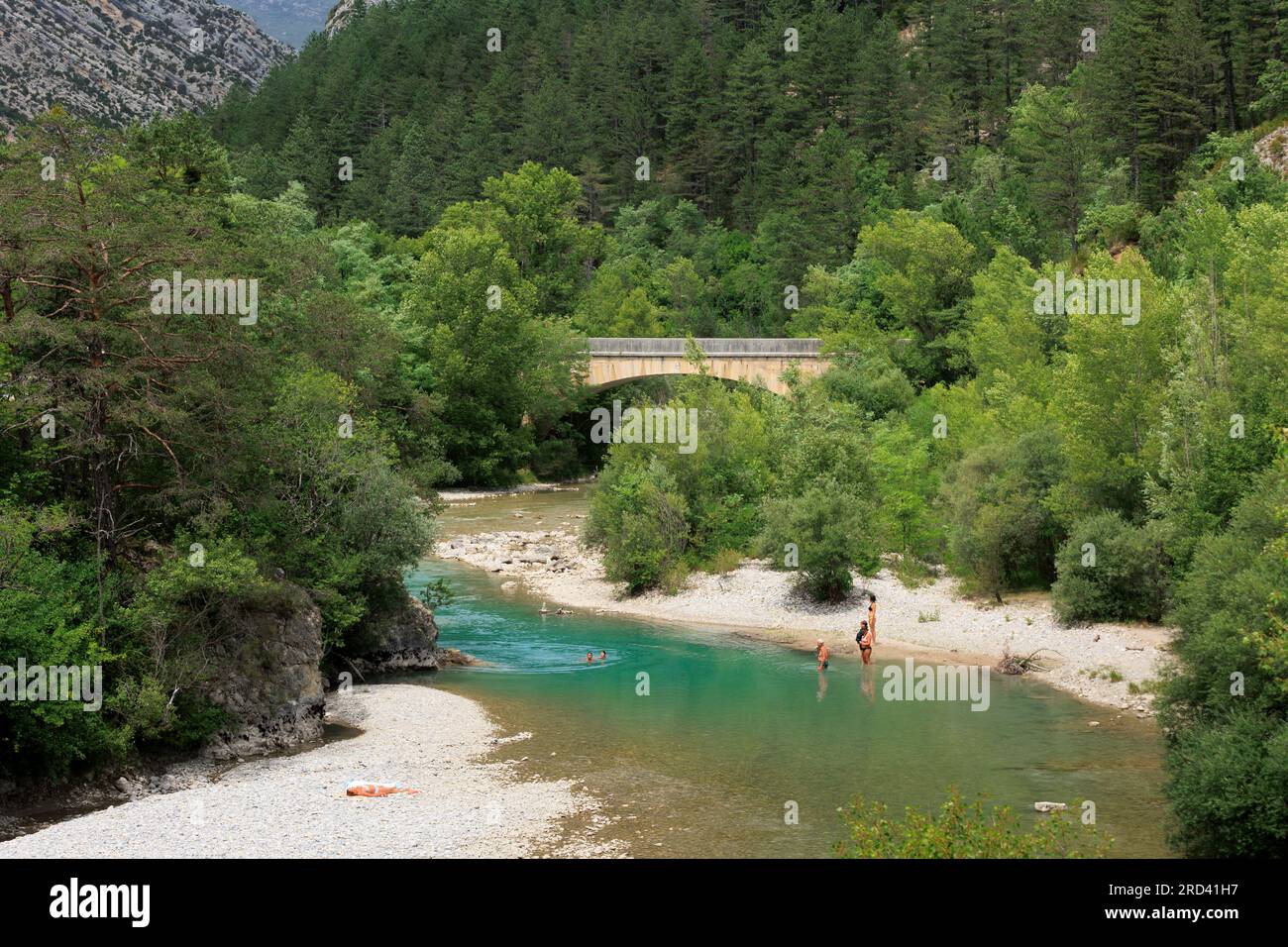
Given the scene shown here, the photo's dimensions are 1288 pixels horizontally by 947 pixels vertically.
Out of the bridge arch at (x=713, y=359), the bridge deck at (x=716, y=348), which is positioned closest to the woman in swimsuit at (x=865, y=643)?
the bridge arch at (x=713, y=359)

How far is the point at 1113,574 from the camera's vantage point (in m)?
37.8

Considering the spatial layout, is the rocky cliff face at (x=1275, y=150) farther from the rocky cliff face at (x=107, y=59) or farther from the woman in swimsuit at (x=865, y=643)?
the rocky cliff face at (x=107, y=59)

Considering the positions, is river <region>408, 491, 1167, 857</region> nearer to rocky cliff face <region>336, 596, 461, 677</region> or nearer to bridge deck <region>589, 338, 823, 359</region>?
rocky cliff face <region>336, 596, 461, 677</region>

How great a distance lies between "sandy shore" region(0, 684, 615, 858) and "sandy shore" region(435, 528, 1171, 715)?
1508 centimetres

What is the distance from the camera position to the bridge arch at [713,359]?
243ft

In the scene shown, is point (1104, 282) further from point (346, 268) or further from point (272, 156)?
point (272, 156)

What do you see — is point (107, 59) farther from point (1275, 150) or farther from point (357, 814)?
point (357, 814)

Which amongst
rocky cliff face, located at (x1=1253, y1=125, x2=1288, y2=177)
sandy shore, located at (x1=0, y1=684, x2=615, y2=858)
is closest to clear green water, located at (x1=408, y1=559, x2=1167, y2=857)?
sandy shore, located at (x1=0, y1=684, x2=615, y2=858)

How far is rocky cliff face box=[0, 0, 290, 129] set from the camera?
492 feet

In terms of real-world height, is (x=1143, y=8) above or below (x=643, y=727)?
above

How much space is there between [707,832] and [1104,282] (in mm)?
26922
